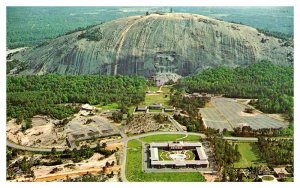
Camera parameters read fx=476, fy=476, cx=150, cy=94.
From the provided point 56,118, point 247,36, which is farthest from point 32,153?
point 247,36

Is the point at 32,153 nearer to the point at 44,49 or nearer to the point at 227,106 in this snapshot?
the point at 227,106

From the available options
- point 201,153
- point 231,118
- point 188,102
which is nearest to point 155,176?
point 201,153

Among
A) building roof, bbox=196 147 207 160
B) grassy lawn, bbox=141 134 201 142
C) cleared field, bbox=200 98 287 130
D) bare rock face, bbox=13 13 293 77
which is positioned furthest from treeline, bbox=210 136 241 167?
bare rock face, bbox=13 13 293 77

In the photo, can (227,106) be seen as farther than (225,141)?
Yes

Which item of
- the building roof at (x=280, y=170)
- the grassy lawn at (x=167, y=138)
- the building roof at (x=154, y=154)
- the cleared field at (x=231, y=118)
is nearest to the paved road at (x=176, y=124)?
the grassy lawn at (x=167, y=138)

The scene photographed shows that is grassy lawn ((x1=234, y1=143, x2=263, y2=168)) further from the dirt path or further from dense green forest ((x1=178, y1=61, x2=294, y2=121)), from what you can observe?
the dirt path
